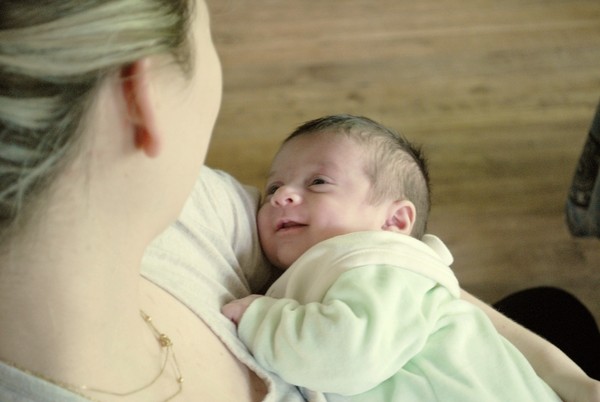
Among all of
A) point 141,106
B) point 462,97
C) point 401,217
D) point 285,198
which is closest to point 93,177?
point 141,106

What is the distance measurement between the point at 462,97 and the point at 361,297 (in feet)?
5.43

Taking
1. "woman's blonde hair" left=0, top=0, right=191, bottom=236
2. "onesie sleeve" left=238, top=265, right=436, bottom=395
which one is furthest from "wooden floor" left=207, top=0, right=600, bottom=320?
"woman's blonde hair" left=0, top=0, right=191, bottom=236

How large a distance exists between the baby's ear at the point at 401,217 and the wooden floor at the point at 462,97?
A: 0.82 m

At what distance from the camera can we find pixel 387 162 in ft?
3.62

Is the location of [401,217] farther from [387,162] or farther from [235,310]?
[235,310]

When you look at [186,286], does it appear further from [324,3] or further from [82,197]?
[324,3]

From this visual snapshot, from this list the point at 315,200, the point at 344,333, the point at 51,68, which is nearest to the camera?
the point at 51,68

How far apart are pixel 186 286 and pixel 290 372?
0.16 metres

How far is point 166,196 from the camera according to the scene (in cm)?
62

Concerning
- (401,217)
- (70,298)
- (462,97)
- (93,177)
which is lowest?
(462,97)

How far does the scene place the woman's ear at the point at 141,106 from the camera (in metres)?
0.53

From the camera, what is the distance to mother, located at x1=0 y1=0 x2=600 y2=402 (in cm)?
50

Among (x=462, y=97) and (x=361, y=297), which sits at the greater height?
(x=361, y=297)

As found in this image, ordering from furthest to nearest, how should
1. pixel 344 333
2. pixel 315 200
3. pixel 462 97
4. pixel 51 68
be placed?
1. pixel 462 97
2. pixel 315 200
3. pixel 344 333
4. pixel 51 68
